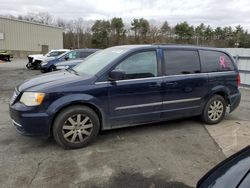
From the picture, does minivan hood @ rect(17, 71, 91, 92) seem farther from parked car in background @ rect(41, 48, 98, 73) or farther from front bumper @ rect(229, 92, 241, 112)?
parked car in background @ rect(41, 48, 98, 73)

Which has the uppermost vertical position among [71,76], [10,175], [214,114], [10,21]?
[10,21]

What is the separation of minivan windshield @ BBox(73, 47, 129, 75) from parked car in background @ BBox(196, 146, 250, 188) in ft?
9.15

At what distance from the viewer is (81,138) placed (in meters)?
4.20

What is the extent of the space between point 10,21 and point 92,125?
41.9m

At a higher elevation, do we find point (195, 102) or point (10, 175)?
point (195, 102)

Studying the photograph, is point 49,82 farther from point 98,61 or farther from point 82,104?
point 98,61

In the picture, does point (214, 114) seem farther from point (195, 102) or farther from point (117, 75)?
point (117, 75)

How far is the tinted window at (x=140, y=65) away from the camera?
14.7ft

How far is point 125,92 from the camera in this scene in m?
4.39

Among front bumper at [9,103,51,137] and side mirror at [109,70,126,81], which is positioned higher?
side mirror at [109,70,126,81]

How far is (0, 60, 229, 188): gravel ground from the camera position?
3273 mm

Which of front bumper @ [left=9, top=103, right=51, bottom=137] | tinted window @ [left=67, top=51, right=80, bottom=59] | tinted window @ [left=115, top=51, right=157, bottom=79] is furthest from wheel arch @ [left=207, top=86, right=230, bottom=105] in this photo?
tinted window @ [left=67, top=51, right=80, bottom=59]

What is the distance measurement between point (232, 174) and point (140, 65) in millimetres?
2973

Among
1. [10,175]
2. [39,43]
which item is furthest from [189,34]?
[10,175]
